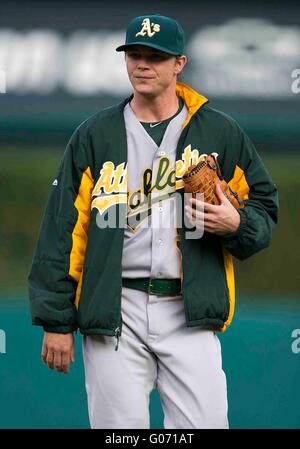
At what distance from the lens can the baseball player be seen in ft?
11.3

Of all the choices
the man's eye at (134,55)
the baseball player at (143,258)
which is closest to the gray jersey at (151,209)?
the baseball player at (143,258)

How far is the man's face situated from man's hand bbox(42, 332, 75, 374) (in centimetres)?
82

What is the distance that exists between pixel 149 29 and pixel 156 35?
0.11 ft

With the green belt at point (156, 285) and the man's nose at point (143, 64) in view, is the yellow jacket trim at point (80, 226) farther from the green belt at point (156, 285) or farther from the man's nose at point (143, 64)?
the man's nose at point (143, 64)

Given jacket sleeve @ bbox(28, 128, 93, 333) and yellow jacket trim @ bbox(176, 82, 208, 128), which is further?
yellow jacket trim @ bbox(176, 82, 208, 128)

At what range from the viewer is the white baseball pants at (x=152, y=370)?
3434mm

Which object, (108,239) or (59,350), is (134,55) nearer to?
(108,239)

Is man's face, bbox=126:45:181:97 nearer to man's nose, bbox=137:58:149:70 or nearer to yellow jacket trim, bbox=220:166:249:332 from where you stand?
man's nose, bbox=137:58:149:70

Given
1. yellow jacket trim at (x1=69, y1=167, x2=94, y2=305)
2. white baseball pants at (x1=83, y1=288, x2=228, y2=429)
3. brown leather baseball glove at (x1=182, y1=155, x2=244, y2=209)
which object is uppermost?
brown leather baseball glove at (x1=182, y1=155, x2=244, y2=209)

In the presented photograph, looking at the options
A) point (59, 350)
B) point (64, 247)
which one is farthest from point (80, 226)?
point (59, 350)

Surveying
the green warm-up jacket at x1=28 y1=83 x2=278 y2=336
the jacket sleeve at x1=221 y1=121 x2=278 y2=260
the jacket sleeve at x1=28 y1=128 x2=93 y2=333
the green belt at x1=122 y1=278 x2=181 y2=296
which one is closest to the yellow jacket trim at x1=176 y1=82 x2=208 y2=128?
the green warm-up jacket at x1=28 y1=83 x2=278 y2=336
